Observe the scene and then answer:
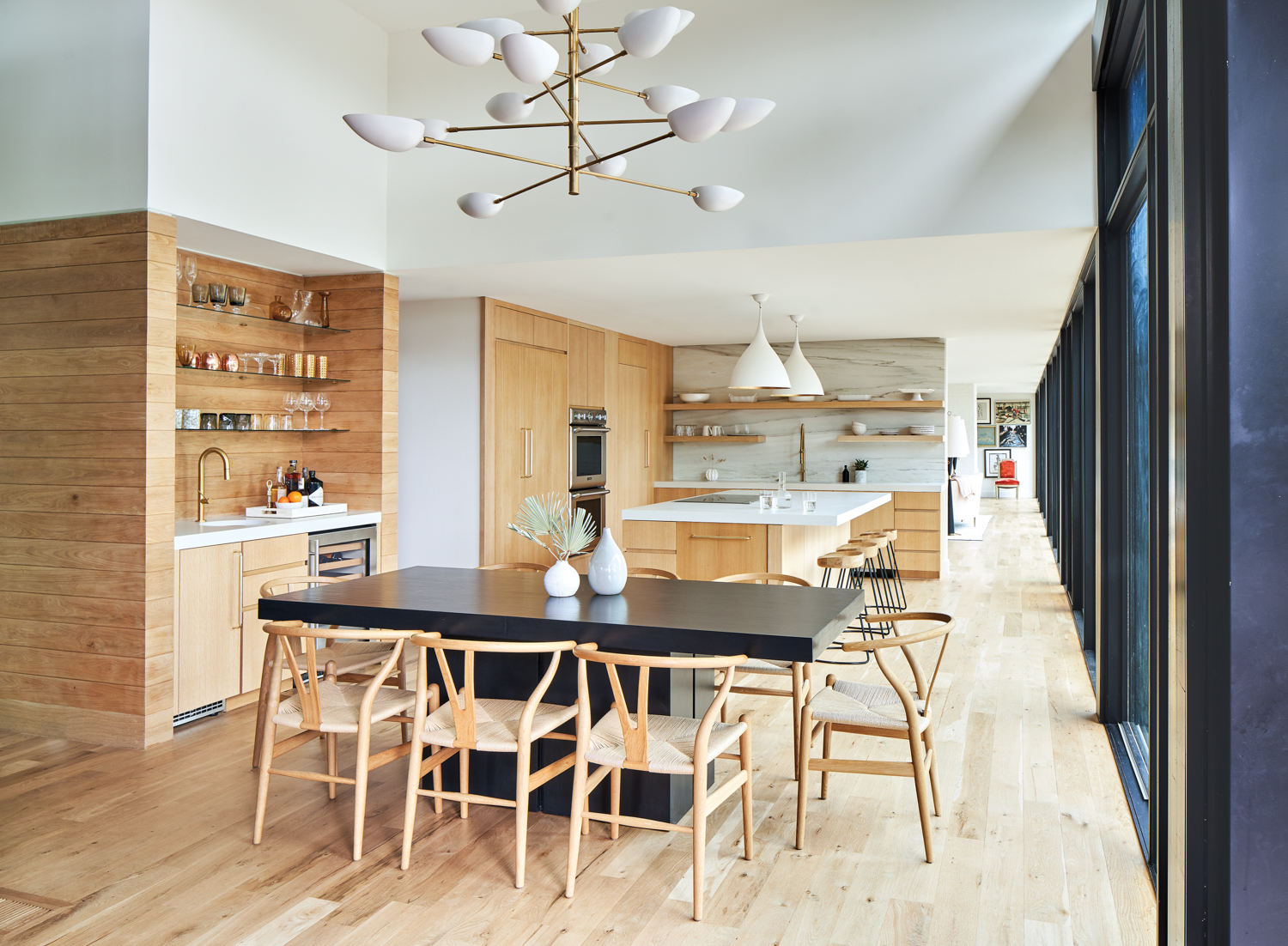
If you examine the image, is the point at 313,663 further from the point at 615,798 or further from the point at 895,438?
the point at 895,438

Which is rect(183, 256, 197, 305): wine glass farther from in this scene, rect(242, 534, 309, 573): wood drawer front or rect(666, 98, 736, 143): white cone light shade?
rect(666, 98, 736, 143): white cone light shade

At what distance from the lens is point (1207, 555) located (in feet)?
4.83

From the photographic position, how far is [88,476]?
4.16 metres

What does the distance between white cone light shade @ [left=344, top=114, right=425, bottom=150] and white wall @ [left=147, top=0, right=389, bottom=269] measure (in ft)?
6.05

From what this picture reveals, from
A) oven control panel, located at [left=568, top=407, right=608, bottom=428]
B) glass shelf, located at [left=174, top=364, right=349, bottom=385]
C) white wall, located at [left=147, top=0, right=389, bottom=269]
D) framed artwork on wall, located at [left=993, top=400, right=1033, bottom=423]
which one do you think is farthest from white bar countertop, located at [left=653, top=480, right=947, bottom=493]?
framed artwork on wall, located at [left=993, top=400, right=1033, bottom=423]

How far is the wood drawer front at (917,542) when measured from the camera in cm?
893

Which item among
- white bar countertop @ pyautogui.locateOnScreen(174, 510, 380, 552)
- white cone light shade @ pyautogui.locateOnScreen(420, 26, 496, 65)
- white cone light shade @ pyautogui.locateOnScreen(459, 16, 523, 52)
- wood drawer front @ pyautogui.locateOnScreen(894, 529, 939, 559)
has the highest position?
white cone light shade @ pyautogui.locateOnScreen(459, 16, 523, 52)

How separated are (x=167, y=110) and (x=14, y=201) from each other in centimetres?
91

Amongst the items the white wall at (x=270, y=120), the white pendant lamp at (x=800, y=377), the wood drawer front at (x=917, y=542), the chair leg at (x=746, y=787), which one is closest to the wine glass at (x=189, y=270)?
the white wall at (x=270, y=120)

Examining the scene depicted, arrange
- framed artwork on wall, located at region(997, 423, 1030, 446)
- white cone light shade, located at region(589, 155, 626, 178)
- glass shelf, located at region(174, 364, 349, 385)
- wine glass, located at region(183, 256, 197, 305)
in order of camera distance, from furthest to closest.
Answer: framed artwork on wall, located at region(997, 423, 1030, 446) → glass shelf, located at region(174, 364, 349, 385) → wine glass, located at region(183, 256, 197, 305) → white cone light shade, located at region(589, 155, 626, 178)

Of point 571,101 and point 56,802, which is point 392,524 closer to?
point 56,802

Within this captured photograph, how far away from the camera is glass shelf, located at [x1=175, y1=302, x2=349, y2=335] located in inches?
190

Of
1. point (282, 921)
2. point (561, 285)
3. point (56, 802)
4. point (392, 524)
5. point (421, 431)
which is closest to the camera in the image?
point (282, 921)

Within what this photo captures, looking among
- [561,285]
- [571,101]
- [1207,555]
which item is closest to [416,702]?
[571,101]
